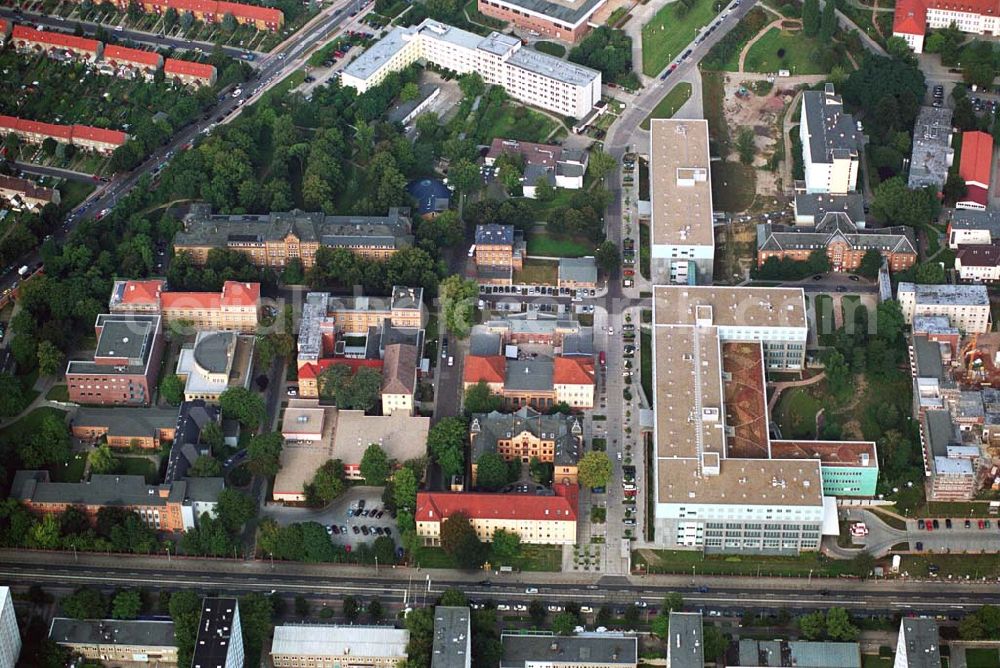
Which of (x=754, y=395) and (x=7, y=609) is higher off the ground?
(x=754, y=395)

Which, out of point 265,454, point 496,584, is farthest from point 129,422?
point 496,584

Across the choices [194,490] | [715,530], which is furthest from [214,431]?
[715,530]

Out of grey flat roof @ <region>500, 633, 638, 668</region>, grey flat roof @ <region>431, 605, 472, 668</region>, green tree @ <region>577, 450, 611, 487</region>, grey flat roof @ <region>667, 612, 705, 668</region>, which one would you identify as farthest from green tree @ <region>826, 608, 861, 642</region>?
grey flat roof @ <region>431, 605, 472, 668</region>

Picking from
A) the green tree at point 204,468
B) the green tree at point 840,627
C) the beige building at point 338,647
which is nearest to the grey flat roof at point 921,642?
the green tree at point 840,627

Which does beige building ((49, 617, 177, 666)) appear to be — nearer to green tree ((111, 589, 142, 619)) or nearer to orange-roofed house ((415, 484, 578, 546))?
green tree ((111, 589, 142, 619))

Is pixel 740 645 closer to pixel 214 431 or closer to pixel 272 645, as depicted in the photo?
pixel 272 645

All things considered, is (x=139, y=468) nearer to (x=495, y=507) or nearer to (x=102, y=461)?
(x=102, y=461)
